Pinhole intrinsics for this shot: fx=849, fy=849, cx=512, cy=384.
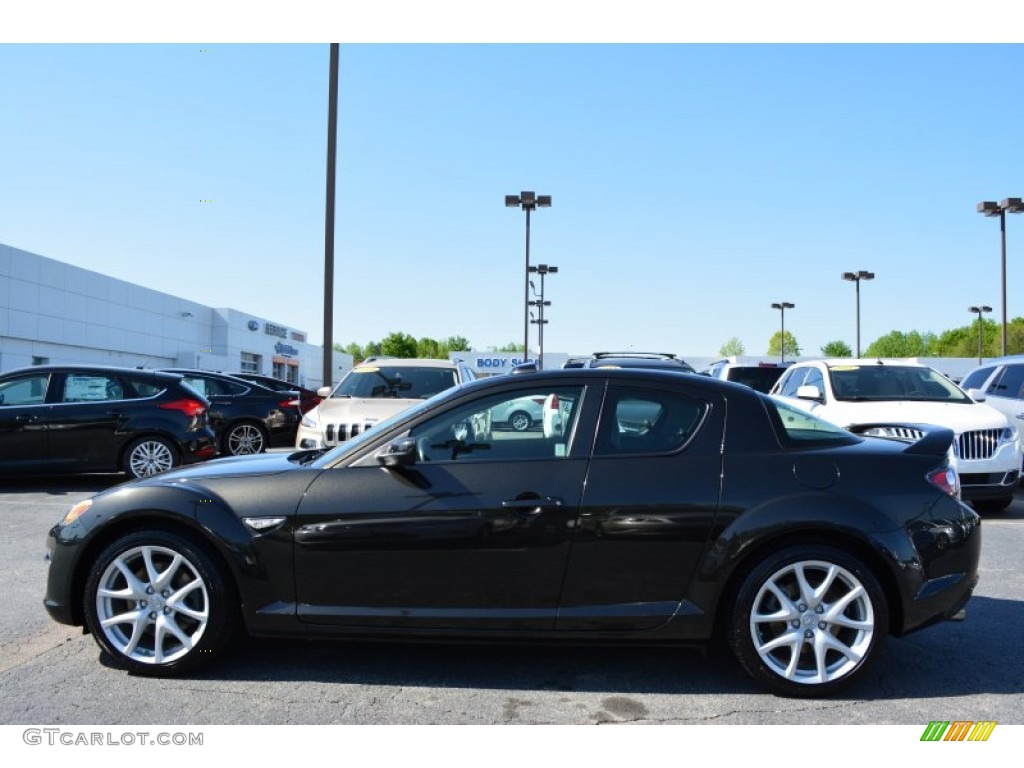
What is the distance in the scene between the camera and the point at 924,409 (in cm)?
948

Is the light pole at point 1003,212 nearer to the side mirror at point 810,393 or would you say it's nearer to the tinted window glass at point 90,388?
the side mirror at point 810,393

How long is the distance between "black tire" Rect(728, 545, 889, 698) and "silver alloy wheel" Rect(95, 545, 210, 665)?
8.17 feet

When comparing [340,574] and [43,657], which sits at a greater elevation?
[340,574]

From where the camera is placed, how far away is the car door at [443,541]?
3.81 metres

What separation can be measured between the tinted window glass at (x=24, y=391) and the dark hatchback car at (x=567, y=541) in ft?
23.3

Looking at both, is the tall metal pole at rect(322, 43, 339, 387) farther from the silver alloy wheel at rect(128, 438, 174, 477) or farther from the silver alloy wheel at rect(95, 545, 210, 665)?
the silver alloy wheel at rect(95, 545, 210, 665)

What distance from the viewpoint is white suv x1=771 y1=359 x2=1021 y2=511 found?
9.01 m

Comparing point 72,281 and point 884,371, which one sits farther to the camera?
point 72,281

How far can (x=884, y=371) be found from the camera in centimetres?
1070

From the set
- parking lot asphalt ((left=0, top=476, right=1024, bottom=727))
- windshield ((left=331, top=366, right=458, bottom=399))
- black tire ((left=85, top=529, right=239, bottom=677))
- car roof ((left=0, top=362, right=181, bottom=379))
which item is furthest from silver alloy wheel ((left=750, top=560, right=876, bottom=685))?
car roof ((left=0, top=362, right=181, bottom=379))

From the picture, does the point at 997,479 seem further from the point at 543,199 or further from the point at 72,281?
the point at 72,281

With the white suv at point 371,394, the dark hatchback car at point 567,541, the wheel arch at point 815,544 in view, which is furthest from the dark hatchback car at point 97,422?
the wheel arch at point 815,544

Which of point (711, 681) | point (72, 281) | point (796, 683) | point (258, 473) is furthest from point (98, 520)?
point (72, 281)

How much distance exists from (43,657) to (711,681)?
332 centimetres
